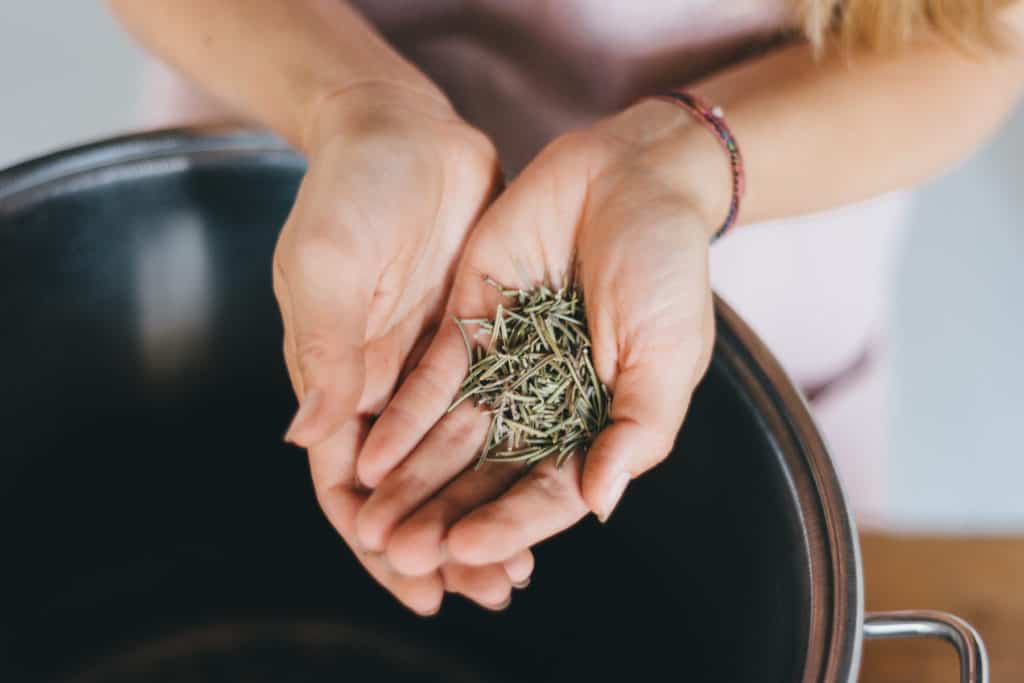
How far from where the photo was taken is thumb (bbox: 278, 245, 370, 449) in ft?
2.38

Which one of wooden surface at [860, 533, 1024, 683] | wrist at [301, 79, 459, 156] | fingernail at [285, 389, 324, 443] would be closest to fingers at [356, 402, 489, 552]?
fingernail at [285, 389, 324, 443]

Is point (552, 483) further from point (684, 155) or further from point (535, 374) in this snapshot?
point (684, 155)

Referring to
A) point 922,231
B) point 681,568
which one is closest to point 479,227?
point 681,568

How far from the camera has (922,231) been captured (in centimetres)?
248

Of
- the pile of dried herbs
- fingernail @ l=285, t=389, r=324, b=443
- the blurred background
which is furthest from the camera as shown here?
the blurred background

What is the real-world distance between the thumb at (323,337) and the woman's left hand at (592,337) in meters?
0.10

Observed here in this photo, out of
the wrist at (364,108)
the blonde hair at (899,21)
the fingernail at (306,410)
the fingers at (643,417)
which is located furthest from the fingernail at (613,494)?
the blonde hair at (899,21)

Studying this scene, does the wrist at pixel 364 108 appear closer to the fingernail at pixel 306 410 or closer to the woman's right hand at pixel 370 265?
the woman's right hand at pixel 370 265

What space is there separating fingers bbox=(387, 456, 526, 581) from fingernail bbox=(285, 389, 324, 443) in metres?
0.12

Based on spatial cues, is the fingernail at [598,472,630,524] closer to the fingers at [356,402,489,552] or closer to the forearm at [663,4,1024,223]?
the fingers at [356,402,489,552]

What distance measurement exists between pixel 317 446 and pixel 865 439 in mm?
765

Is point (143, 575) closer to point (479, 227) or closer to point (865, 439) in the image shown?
point (479, 227)

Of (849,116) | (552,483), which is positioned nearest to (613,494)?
(552,483)

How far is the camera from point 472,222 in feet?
3.27
